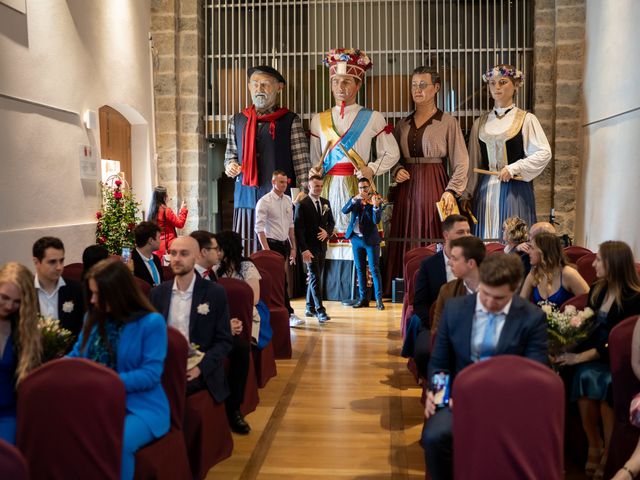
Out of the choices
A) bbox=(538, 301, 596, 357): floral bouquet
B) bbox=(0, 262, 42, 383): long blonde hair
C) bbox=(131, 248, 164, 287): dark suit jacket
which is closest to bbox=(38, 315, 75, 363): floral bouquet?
bbox=(0, 262, 42, 383): long blonde hair

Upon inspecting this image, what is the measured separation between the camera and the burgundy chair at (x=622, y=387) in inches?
125

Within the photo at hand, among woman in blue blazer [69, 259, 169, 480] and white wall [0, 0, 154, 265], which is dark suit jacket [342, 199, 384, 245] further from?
woman in blue blazer [69, 259, 169, 480]

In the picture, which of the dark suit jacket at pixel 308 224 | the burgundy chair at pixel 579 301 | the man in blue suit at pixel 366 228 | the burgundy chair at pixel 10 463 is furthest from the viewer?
the man in blue suit at pixel 366 228

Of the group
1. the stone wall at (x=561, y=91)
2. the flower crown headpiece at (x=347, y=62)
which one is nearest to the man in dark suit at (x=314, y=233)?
the flower crown headpiece at (x=347, y=62)

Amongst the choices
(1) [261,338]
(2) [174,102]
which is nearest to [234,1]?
(2) [174,102]

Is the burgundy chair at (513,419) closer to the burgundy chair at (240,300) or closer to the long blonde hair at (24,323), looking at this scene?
the long blonde hair at (24,323)

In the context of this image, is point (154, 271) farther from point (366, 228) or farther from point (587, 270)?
Answer: point (366, 228)

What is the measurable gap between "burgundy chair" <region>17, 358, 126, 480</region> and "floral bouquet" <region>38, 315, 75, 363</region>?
2.05 feet

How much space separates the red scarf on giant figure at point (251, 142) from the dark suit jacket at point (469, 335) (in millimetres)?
6329

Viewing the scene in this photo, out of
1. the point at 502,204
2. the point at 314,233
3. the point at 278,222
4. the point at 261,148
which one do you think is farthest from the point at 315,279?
the point at 502,204

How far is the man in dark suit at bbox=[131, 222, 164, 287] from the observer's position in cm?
508

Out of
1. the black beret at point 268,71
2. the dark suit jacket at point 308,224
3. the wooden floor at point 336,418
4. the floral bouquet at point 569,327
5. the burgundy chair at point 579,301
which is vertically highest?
the black beret at point 268,71

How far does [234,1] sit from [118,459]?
27.7ft

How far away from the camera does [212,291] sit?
148 inches
